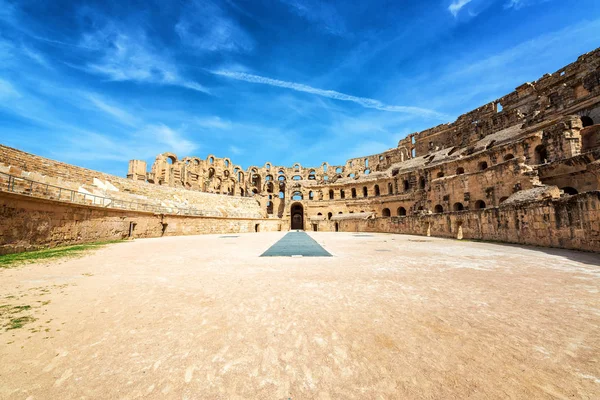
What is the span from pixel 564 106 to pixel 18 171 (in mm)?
37700

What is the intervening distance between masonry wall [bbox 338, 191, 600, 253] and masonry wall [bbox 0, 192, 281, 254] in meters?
19.0

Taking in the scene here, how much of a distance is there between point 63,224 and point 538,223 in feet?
65.9

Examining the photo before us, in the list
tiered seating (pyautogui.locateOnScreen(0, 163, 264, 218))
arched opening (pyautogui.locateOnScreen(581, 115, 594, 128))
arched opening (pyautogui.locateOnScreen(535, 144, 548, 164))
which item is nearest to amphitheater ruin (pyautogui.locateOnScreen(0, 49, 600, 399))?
tiered seating (pyautogui.locateOnScreen(0, 163, 264, 218))

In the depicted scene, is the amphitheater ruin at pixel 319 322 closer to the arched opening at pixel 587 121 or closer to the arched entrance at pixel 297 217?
the arched opening at pixel 587 121

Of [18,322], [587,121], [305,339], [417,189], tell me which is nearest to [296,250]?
[305,339]

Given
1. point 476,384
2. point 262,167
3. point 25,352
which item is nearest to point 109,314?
point 25,352

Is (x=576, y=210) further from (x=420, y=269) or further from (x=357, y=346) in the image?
(x=357, y=346)

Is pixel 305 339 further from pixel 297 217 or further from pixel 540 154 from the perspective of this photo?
pixel 297 217

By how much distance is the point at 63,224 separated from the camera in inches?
420

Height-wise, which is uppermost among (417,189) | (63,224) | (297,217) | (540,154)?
(540,154)

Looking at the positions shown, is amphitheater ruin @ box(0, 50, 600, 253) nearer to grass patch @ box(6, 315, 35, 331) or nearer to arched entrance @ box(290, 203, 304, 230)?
arched entrance @ box(290, 203, 304, 230)

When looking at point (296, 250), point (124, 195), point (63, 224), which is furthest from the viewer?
point (124, 195)

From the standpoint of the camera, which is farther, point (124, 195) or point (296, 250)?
point (124, 195)

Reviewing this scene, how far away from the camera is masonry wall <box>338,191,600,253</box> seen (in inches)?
293
